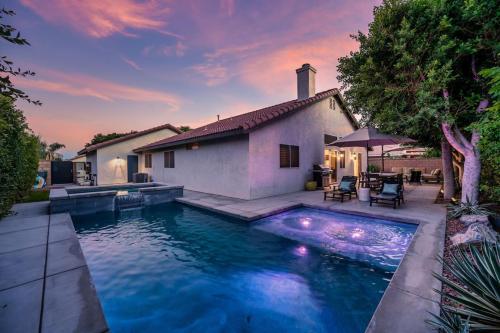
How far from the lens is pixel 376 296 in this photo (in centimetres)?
304

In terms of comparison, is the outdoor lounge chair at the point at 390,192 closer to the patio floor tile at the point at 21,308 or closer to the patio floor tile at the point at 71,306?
the patio floor tile at the point at 71,306

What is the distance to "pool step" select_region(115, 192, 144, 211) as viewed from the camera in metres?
8.66

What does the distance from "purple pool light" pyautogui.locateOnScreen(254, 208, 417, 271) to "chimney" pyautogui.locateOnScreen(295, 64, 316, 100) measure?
830cm

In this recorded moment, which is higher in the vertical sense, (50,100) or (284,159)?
(50,100)

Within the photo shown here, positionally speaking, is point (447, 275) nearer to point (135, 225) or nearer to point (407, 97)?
point (407, 97)

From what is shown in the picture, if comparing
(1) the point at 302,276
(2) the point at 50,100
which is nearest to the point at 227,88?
(2) the point at 50,100

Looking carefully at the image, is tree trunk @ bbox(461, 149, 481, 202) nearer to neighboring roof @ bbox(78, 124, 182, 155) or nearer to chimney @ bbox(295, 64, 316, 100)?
chimney @ bbox(295, 64, 316, 100)

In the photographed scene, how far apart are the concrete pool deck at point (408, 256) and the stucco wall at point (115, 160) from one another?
512 inches

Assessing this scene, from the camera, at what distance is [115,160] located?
702 inches

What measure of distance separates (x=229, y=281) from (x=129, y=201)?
7341 mm

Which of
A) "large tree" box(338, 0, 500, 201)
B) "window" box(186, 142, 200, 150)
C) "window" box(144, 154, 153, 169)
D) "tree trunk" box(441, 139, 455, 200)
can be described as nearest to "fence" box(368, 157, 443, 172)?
"tree trunk" box(441, 139, 455, 200)

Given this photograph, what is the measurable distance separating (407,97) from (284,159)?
539 centimetres

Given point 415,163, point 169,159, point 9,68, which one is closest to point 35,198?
point 169,159

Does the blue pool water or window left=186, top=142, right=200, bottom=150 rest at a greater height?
window left=186, top=142, right=200, bottom=150
